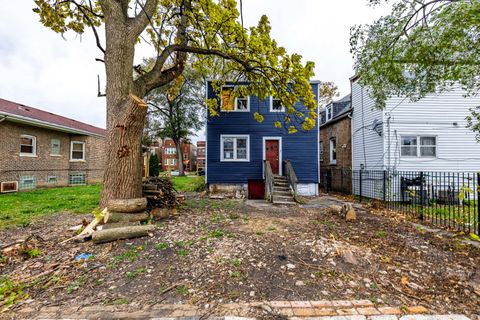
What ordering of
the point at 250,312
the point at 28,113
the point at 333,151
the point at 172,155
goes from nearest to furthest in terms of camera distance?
1. the point at 250,312
2. the point at 28,113
3. the point at 333,151
4. the point at 172,155

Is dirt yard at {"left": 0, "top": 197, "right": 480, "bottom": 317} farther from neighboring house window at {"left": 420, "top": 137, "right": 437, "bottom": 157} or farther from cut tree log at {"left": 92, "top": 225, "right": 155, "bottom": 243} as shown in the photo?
neighboring house window at {"left": 420, "top": 137, "right": 437, "bottom": 157}

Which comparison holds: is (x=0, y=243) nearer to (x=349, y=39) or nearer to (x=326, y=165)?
(x=349, y=39)

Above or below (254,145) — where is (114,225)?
below

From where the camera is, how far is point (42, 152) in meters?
12.4

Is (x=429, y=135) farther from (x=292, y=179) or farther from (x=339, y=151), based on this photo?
(x=292, y=179)

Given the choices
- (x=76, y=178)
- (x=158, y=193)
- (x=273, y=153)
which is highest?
(x=273, y=153)

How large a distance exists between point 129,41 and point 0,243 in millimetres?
5235

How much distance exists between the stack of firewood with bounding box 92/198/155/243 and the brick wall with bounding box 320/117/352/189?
11.1 metres

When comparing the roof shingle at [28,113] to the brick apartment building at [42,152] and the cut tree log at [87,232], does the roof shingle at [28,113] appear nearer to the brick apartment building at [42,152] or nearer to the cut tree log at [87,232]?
the brick apartment building at [42,152]

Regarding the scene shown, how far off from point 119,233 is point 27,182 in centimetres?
1208

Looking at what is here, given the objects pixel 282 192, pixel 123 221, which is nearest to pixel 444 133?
pixel 282 192

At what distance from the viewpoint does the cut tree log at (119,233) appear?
3.85 metres

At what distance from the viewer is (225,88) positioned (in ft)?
37.2

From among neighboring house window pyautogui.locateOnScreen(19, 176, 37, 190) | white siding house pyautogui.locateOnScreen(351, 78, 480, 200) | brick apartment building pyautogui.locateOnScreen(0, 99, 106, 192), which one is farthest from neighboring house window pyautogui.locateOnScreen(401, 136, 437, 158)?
neighboring house window pyautogui.locateOnScreen(19, 176, 37, 190)
